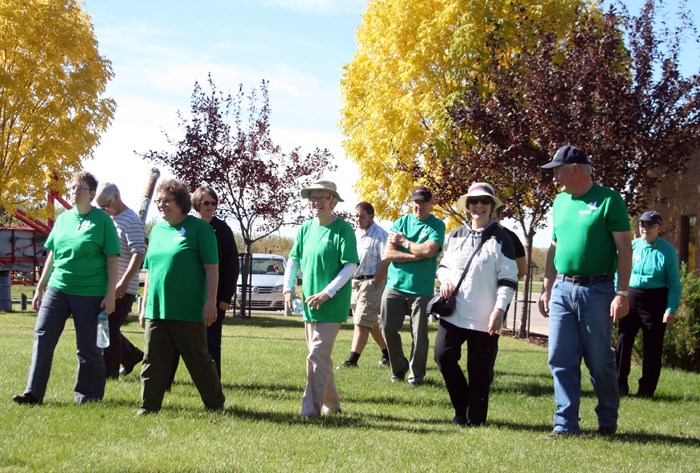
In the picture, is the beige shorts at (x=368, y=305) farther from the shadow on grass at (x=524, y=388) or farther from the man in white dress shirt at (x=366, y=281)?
the shadow on grass at (x=524, y=388)

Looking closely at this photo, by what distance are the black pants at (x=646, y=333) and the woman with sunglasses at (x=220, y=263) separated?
15.1 feet

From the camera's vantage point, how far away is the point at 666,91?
1748cm

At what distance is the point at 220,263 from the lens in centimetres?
857

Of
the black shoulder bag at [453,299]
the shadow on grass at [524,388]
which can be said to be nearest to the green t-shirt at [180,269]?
the black shoulder bag at [453,299]

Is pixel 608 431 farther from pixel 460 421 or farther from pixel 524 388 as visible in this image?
pixel 524 388

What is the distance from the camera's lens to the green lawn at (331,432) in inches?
223

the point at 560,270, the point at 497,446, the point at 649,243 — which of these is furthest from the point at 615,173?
the point at 497,446

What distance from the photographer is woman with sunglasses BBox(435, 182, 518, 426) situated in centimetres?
725

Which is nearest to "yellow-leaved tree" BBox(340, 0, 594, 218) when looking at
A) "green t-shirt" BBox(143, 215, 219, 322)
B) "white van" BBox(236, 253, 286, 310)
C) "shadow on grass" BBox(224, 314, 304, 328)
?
"white van" BBox(236, 253, 286, 310)

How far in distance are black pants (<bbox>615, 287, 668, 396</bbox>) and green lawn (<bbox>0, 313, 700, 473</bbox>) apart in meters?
0.33

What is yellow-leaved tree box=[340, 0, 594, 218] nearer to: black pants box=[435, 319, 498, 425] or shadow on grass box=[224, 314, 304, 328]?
shadow on grass box=[224, 314, 304, 328]

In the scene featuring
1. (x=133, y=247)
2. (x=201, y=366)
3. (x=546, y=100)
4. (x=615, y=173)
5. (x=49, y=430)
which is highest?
(x=546, y=100)

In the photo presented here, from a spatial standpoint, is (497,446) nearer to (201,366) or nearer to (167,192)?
(201,366)

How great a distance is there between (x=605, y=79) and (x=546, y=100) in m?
1.18
